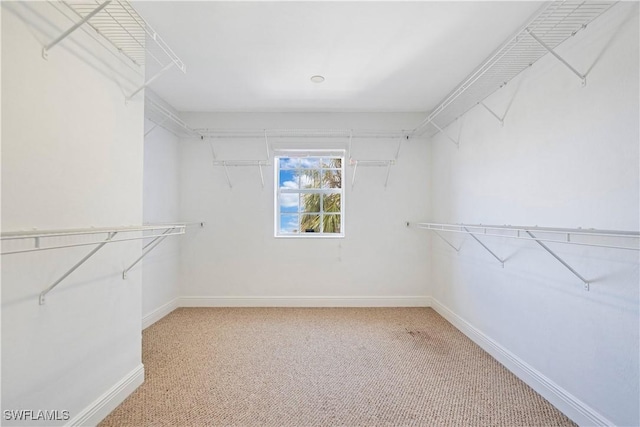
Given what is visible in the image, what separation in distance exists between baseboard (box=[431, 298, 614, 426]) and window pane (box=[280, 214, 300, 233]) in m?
2.07

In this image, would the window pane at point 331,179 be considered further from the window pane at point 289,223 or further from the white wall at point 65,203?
the white wall at point 65,203

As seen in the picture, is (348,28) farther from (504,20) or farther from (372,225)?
(372,225)

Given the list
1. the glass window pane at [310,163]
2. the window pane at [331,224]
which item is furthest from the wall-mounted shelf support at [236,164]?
the window pane at [331,224]

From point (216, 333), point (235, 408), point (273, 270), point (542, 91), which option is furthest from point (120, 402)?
point (542, 91)

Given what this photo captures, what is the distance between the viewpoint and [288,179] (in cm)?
340

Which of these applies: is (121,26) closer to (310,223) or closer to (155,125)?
(155,125)

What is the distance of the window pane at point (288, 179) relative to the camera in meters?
3.39

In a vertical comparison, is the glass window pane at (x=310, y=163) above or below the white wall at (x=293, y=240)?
above

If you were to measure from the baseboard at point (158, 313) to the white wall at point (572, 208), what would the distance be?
10.2 feet

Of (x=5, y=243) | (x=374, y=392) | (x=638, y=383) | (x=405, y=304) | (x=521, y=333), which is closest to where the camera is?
(x=5, y=243)

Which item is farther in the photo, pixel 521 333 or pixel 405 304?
pixel 405 304

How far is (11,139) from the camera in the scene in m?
1.03

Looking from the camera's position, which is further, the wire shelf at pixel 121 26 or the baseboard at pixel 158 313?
the baseboard at pixel 158 313

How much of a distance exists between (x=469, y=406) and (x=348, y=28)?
8.00ft
